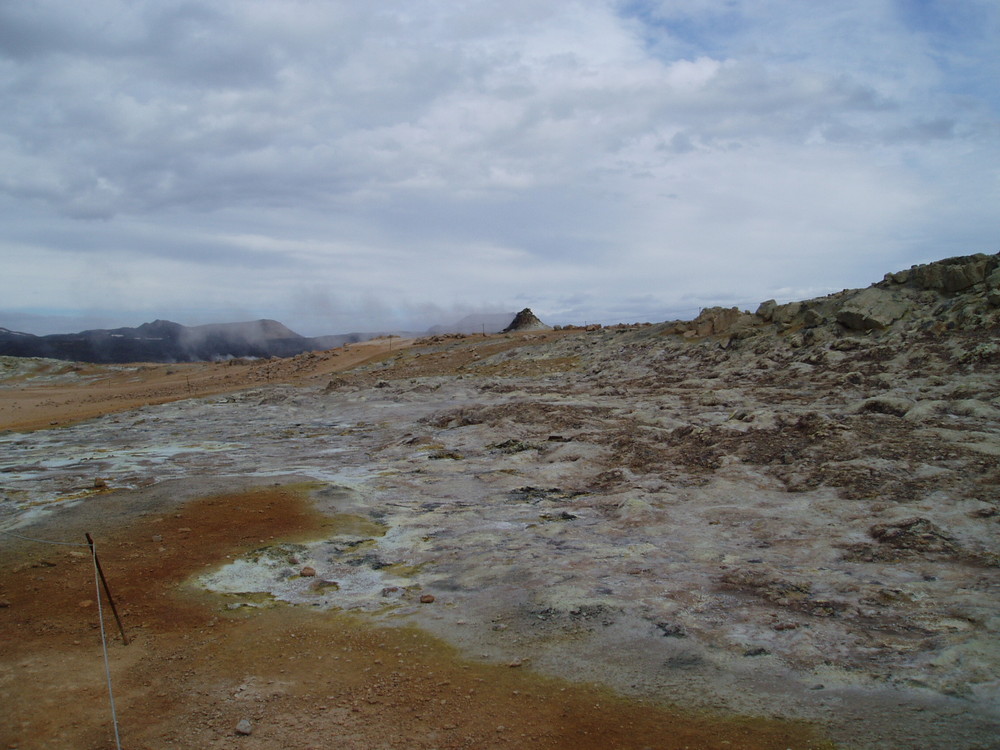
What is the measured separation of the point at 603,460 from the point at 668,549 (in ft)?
14.8

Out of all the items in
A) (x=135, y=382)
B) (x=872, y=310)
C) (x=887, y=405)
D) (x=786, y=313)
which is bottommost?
(x=135, y=382)

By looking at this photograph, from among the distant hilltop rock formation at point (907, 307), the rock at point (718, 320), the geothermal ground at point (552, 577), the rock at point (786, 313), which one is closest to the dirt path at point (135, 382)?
the geothermal ground at point (552, 577)

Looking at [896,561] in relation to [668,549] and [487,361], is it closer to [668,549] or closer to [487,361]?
[668,549]

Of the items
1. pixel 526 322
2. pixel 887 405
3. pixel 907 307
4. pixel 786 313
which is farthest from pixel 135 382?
pixel 887 405

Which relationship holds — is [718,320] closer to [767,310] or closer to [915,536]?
[767,310]

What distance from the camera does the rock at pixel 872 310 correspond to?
1789cm

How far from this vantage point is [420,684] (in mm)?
5215

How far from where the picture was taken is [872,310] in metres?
18.4

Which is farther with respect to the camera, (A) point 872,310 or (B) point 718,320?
(B) point 718,320

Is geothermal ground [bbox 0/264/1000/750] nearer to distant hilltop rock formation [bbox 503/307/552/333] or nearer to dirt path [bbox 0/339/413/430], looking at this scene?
dirt path [bbox 0/339/413/430]

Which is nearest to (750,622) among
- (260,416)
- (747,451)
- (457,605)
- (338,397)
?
(457,605)

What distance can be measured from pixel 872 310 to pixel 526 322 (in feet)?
90.7

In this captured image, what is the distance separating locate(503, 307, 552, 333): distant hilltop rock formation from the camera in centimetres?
4366

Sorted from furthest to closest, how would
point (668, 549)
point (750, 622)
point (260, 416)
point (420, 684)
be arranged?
point (260, 416) → point (668, 549) → point (750, 622) → point (420, 684)
